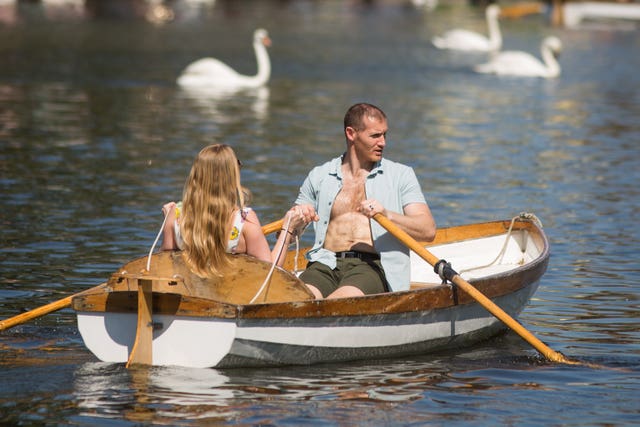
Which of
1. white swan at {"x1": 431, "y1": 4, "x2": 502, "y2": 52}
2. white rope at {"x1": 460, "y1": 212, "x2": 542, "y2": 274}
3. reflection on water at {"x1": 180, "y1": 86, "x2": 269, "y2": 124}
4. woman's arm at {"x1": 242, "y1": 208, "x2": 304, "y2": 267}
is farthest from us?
white swan at {"x1": 431, "y1": 4, "x2": 502, "y2": 52}

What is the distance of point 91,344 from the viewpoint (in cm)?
950

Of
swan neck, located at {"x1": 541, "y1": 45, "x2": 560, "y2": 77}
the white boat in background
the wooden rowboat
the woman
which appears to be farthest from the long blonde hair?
the white boat in background

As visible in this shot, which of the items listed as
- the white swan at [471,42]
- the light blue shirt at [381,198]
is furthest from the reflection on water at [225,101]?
the light blue shirt at [381,198]

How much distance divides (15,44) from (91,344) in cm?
3399

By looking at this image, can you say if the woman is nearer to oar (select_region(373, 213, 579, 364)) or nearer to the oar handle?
the oar handle

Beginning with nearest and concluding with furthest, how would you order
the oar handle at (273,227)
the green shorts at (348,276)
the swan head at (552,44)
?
the green shorts at (348,276) → the oar handle at (273,227) → the swan head at (552,44)

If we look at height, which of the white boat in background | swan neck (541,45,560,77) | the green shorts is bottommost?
the green shorts

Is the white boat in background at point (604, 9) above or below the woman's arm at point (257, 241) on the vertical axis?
above

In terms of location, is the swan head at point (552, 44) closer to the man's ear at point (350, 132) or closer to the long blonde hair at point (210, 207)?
the man's ear at point (350, 132)

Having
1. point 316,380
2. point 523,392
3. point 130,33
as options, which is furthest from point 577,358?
point 130,33

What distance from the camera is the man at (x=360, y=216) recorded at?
10156 mm

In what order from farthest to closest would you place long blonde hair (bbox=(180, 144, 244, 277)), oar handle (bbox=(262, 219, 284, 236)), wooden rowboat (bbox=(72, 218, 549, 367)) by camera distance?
oar handle (bbox=(262, 219, 284, 236))
long blonde hair (bbox=(180, 144, 244, 277))
wooden rowboat (bbox=(72, 218, 549, 367))

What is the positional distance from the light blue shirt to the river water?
29.5 inches

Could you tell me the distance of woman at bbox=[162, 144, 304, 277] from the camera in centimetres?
939
